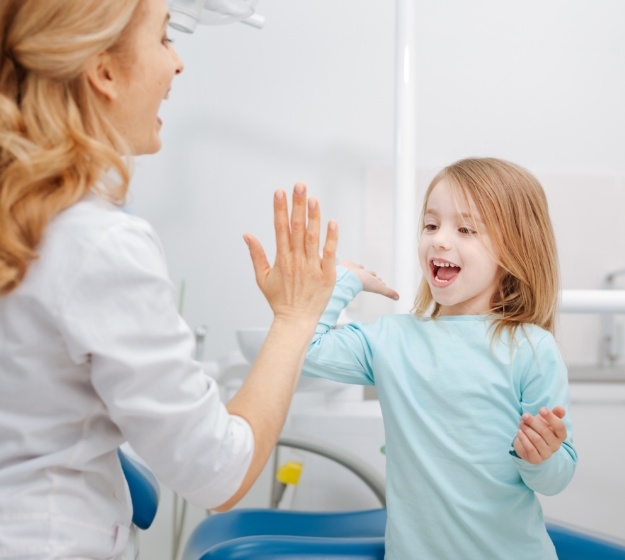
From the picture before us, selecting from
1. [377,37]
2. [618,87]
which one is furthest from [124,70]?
[618,87]

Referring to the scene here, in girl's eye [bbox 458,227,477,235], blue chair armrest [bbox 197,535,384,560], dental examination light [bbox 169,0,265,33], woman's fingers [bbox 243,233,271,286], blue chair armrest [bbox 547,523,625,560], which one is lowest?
blue chair armrest [bbox 547,523,625,560]

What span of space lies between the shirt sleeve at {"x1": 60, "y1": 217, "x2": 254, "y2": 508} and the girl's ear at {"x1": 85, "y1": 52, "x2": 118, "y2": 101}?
168 mm

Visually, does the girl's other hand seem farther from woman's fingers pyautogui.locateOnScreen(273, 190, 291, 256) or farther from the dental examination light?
the dental examination light

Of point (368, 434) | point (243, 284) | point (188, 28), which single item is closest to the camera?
point (188, 28)

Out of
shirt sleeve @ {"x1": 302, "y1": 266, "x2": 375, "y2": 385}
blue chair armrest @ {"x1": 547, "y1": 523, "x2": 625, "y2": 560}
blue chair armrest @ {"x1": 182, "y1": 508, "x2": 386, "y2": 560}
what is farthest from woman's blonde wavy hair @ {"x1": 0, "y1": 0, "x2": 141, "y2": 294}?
blue chair armrest @ {"x1": 547, "y1": 523, "x2": 625, "y2": 560}

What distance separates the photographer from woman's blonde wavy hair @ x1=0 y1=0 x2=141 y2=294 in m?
0.68

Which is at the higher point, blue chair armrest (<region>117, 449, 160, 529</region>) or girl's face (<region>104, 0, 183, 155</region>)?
girl's face (<region>104, 0, 183, 155</region>)

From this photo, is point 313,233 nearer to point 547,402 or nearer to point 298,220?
point 298,220

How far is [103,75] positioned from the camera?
79cm

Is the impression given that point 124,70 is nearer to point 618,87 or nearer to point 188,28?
point 188,28

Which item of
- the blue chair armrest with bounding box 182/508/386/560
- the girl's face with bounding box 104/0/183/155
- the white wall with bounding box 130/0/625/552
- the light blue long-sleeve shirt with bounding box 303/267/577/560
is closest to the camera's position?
the girl's face with bounding box 104/0/183/155

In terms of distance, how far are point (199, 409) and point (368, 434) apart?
3.60 ft

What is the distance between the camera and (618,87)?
2.52 meters

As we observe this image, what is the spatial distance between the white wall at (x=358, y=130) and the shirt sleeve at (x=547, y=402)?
4.07ft
